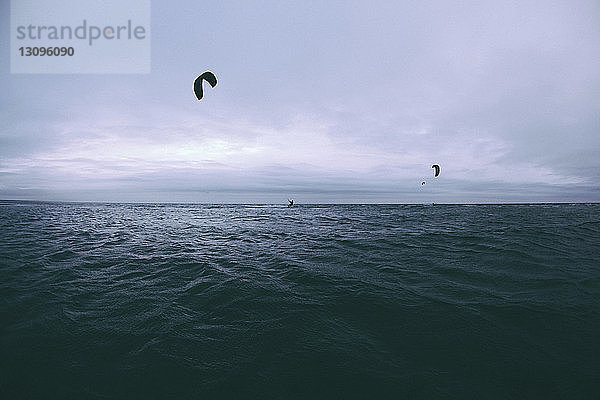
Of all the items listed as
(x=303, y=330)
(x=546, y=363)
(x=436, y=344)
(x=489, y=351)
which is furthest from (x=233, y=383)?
(x=546, y=363)

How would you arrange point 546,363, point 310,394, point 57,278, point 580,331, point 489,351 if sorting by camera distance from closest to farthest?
point 310,394
point 546,363
point 489,351
point 580,331
point 57,278

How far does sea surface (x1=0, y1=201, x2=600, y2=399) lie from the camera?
3441 millimetres

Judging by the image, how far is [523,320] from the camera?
504cm

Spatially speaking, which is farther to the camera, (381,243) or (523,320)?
(381,243)

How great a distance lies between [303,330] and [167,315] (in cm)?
320

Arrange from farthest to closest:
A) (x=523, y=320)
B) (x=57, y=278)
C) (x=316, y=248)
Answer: (x=316, y=248)
(x=57, y=278)
(x=523, y=320)

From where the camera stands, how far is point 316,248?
12.0 metres

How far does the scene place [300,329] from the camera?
15.5 feet

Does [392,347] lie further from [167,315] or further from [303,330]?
[167,315]

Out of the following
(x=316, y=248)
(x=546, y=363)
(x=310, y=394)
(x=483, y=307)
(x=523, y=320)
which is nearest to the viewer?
(x=310, y=394)

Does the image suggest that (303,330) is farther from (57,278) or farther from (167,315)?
(57,278)

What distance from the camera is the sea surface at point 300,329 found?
135 inches

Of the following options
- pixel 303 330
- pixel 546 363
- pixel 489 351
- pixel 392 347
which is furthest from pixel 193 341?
pixel 546 363

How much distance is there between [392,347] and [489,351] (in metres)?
1.79
